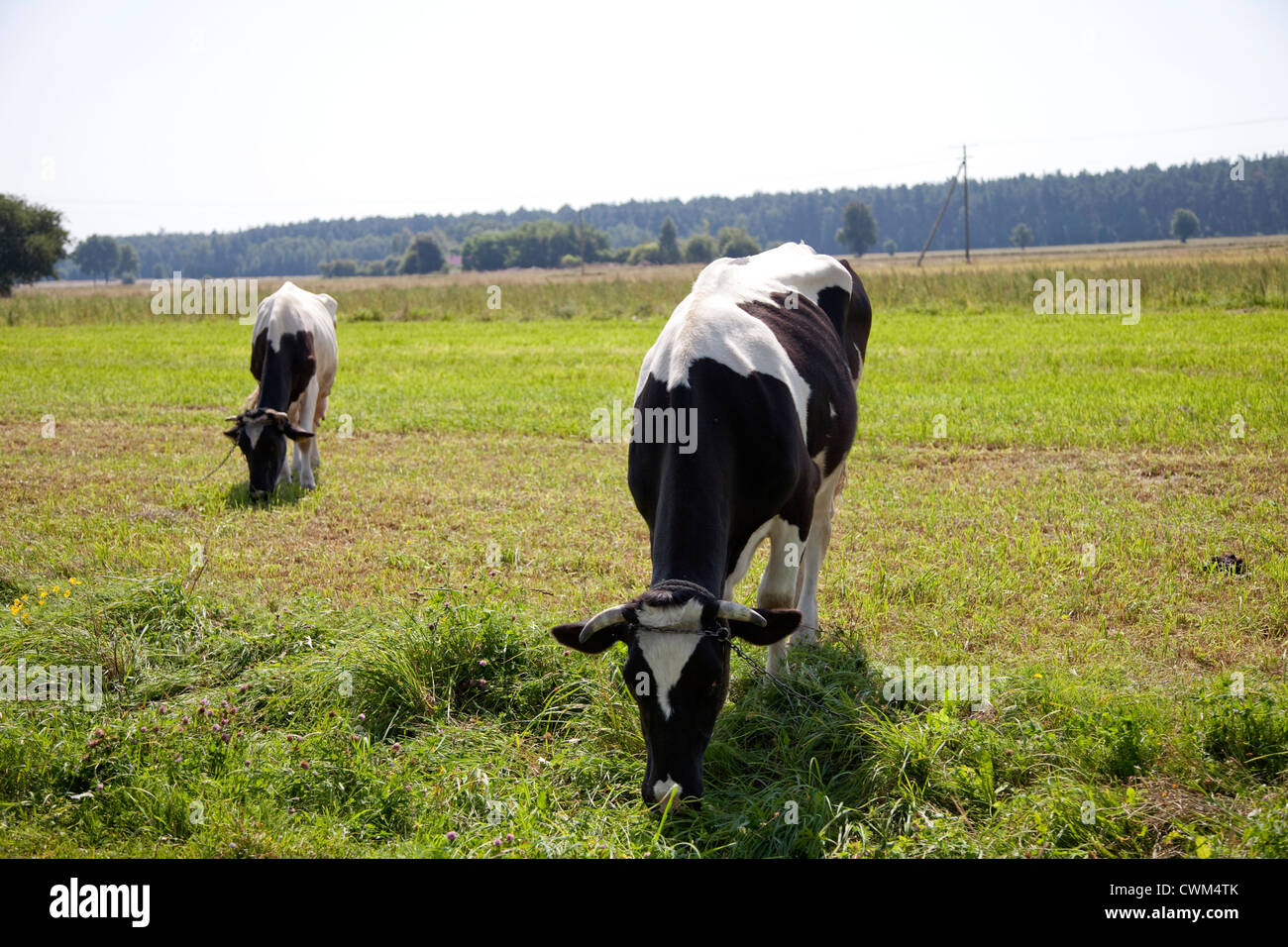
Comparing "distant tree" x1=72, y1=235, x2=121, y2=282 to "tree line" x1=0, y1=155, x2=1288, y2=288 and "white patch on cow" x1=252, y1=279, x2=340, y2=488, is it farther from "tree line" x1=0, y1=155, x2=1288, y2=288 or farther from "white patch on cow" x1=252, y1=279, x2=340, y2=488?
"white patch on cow" x1=252, y1=279, x2=340, y2=488

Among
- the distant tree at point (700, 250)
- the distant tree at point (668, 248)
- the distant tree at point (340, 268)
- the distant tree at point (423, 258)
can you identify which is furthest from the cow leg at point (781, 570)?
the distant tree at point (340, 268)

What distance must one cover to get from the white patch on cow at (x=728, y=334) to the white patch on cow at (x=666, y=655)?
139 centimetres

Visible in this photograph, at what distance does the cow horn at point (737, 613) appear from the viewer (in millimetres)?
3639

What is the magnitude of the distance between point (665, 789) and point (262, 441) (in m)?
7.18

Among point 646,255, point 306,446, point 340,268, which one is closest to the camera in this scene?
point 306,446

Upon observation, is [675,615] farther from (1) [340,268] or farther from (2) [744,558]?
(1) [340,268]

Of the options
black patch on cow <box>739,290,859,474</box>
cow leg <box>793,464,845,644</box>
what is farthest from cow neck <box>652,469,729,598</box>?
cow leg <box>793,464,845,644</box>

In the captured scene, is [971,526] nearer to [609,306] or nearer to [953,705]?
[953,705]

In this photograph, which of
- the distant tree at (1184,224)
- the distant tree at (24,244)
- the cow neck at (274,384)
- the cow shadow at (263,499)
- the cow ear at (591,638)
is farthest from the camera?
the distant tree at (1184,224)

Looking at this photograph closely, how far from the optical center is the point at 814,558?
6328 mm

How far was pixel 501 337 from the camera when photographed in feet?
83.2

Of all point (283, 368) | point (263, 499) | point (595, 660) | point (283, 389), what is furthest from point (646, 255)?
point (595, 660)

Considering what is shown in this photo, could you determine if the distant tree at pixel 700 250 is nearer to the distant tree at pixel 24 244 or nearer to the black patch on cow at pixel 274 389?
the distant tree at pixel 24 244
